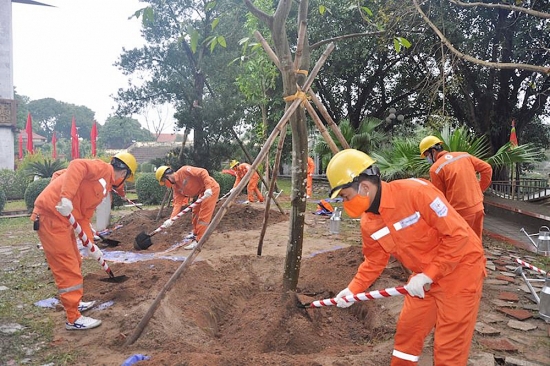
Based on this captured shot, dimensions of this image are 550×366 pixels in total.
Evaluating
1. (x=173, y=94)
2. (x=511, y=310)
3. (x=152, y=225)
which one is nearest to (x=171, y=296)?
(x=511, y=310)

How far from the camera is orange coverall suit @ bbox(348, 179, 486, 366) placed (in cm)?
255

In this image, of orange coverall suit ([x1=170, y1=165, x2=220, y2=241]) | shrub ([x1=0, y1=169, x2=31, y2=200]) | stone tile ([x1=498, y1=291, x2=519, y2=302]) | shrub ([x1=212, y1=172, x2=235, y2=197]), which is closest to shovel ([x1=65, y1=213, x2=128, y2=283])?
A: orange coverall suit ([x1=170, y1=165, x2=220, y2=241])

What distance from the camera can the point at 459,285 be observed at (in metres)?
2.57

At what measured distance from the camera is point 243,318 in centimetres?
434

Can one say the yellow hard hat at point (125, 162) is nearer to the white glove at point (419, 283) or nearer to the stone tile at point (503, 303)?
the white glove at point (419, 283)

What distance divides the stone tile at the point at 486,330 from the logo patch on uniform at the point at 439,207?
70.2 inches

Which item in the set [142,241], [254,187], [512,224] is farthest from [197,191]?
[512,224]

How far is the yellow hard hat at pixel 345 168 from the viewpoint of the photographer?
8.83 ft

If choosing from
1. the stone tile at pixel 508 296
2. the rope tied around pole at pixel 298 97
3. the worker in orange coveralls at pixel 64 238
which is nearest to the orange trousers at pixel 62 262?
the worker in orange coveralls at pixel 64 238

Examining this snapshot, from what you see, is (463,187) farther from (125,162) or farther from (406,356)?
(125,162)

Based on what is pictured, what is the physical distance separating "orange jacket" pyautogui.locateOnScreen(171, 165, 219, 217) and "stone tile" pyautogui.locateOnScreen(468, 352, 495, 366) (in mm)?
5429

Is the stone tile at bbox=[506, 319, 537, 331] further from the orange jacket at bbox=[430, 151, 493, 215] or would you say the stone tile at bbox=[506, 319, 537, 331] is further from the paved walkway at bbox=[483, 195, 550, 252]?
the paved walkway at bbox=[483, 195, 550, 252]

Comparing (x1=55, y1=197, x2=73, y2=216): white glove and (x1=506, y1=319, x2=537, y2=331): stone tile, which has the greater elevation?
(x1=55, y1=197, x2=73, y2=216): white glove

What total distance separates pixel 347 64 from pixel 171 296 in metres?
15.8
